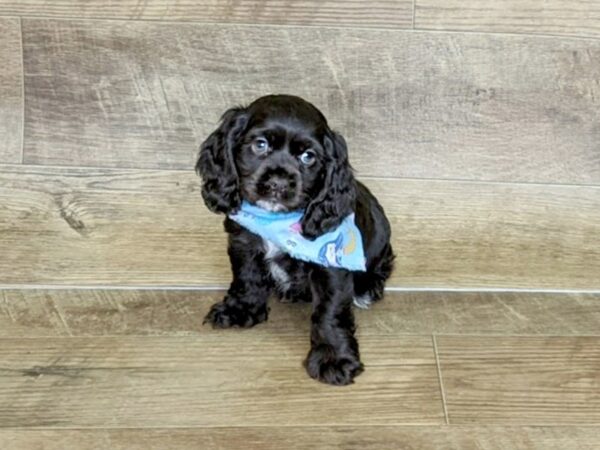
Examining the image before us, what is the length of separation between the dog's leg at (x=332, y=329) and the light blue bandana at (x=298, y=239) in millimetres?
43

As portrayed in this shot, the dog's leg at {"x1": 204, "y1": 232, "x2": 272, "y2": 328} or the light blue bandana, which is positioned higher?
the light blue bandana

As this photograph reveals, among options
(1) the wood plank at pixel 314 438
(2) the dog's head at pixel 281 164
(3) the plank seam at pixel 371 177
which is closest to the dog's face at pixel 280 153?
(2) the dog's head at pixel 281 164

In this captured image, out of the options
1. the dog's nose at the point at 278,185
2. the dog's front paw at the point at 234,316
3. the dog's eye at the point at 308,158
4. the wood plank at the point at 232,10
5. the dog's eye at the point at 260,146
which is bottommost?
the dog's front paw at the point at 234,316

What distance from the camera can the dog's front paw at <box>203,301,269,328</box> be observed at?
213cm

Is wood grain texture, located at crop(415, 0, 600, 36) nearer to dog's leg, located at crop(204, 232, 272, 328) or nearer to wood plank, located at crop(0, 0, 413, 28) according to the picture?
wood plank, located at crop(0, 0, 413, 28)

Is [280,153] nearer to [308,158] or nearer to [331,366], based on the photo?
[308,158]

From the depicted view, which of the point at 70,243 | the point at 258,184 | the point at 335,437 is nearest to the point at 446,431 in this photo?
the point at 335,437

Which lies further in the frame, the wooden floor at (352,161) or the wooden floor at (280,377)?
the wooden floor at (352,161)

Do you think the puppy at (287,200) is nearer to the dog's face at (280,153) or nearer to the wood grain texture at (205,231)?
the dog's face at (280,153)

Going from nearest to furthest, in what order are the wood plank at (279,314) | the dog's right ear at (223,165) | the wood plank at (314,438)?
the wood plank at (314,438)
the dog's right ear at (223,165)
the wood plank at (279,314)

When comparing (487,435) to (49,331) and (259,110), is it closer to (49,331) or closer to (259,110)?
(259,110)

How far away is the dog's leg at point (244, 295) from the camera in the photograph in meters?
2.11

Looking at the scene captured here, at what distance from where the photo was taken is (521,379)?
6.58 feet

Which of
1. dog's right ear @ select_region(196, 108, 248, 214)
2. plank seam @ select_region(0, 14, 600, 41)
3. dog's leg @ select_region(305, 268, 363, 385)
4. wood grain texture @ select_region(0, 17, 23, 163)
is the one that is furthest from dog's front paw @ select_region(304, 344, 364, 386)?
wood grain texture @ select_region(0, 17, 23, 163)
